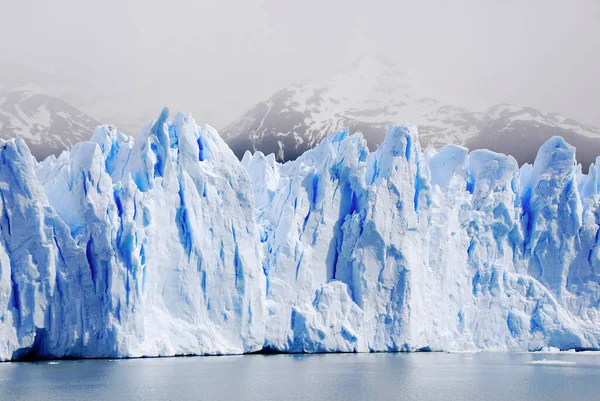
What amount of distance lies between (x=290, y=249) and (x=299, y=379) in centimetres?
864

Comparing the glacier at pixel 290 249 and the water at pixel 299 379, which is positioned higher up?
the glacier at pixel 290 249

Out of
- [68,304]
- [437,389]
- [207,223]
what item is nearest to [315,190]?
[207,223]

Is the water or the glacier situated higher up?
the glacier

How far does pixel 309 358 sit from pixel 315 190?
6509 mm

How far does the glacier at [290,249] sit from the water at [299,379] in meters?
1.31

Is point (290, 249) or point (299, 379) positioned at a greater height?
point (290, 249)

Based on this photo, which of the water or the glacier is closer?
the water

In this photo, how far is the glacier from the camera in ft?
79.3

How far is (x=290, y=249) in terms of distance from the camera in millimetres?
28953

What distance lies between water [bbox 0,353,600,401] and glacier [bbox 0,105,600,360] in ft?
4.31

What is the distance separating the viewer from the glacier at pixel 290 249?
24.2 metres

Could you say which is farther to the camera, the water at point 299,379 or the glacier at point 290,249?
the glacier at point 290,249

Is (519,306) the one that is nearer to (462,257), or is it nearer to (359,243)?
(462,257)

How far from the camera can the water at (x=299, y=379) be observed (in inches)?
702
